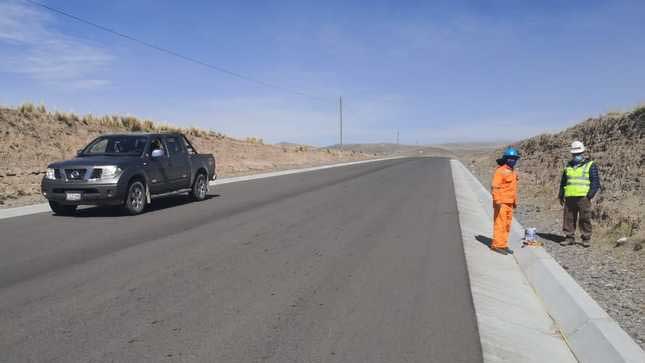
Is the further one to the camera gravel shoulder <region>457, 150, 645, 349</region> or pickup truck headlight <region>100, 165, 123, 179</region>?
pickup truck headlight <region>100, 165, 123, 179</region>

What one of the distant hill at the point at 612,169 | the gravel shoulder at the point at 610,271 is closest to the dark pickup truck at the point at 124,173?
the gravel shoulder at the point at 610,271

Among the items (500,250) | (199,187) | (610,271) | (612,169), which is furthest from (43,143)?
(610,271)

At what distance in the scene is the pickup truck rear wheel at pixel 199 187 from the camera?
49.0 feet

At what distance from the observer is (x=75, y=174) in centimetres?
1149

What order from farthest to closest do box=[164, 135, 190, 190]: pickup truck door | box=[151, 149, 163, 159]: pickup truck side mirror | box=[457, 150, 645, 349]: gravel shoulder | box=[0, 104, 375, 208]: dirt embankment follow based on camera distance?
box=[0, 104, 375, 208]: dirt embankment → box=[164, 135, 190, 190]: pickup truck door → box=[151, 149, 163, 159]: pickup truck side mirror → box=[457, 150, 645, 349]: gravel shoulder

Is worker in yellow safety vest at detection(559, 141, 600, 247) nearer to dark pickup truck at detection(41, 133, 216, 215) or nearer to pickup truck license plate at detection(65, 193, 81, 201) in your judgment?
dark pickup truck at detection(41, 133, 216, 215)

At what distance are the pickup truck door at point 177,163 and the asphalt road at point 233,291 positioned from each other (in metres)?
2.84

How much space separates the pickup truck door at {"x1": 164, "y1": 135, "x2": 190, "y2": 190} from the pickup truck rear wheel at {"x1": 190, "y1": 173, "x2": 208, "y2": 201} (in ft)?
1.30

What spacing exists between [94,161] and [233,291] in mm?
7433

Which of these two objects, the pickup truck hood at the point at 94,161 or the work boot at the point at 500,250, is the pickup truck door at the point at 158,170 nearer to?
the pickup truck hood at the point at 94,161

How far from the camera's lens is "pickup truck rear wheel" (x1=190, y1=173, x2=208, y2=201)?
49.0ft

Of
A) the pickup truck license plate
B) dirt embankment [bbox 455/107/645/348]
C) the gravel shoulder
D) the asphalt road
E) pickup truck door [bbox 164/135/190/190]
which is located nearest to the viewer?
the asphalt road

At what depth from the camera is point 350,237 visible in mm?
9352

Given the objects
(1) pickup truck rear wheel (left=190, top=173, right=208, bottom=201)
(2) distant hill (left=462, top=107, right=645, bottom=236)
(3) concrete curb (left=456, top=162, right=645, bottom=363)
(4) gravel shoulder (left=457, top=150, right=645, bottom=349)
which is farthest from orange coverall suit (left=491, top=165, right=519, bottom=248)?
(1) pickup truck rear wheel (left=190, top=173, right=208, bottom=201)
